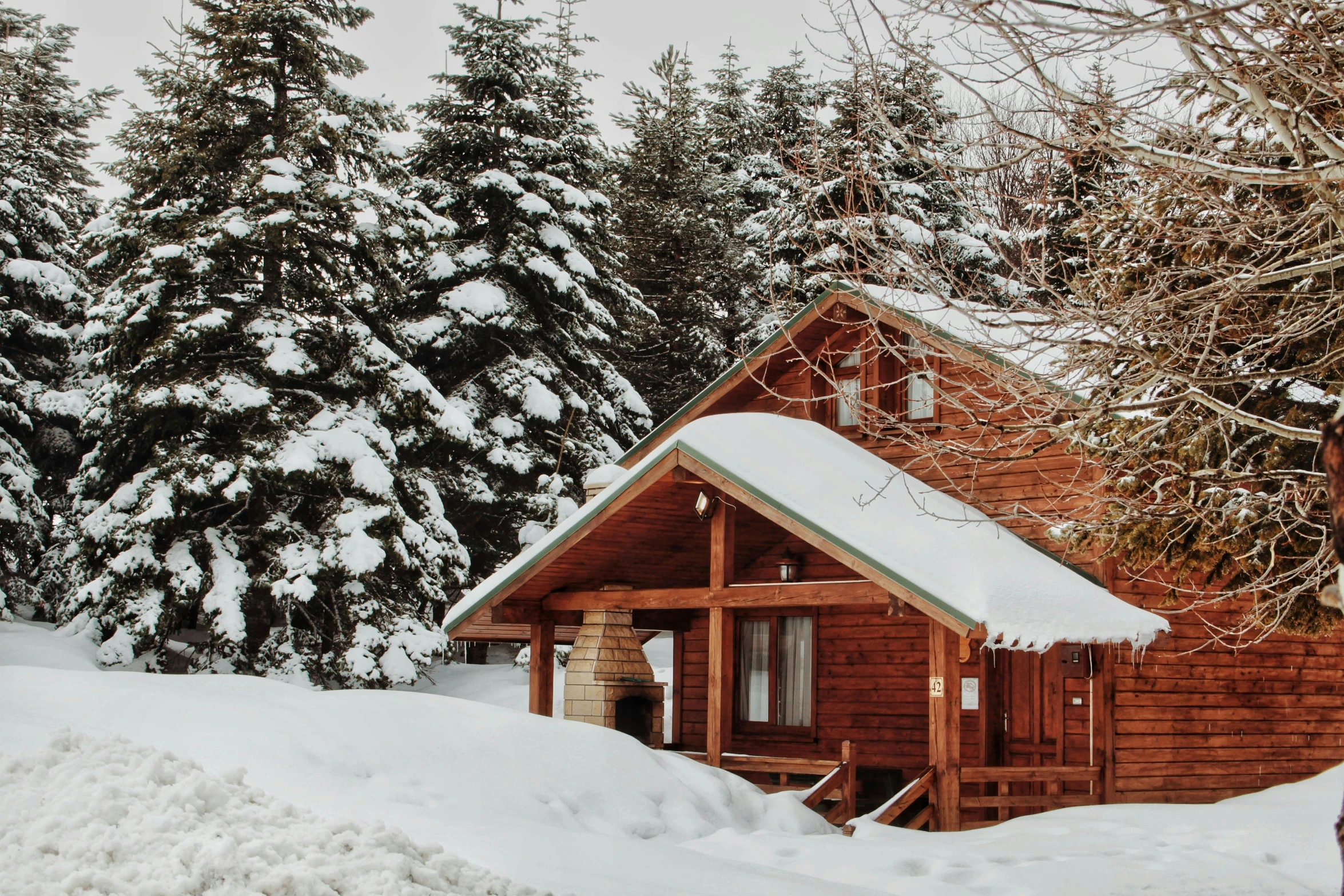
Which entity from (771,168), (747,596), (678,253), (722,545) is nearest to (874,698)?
(747,596)

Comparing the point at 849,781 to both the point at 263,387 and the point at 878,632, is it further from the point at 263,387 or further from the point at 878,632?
the point at 263,387

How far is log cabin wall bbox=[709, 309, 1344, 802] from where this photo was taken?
44.2 ft

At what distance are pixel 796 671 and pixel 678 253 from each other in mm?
17885

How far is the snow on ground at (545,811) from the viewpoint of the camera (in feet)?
23.8

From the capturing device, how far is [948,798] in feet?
38.5

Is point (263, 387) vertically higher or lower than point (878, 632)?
higher

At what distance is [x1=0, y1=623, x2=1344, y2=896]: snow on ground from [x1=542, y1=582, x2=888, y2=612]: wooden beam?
196cm

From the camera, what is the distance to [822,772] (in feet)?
42.5

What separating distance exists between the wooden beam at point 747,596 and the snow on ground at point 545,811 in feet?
6.44

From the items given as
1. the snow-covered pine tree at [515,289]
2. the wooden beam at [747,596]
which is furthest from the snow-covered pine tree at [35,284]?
the wooden beam at [747,596]

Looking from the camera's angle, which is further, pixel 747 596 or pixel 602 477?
pixel 602 477

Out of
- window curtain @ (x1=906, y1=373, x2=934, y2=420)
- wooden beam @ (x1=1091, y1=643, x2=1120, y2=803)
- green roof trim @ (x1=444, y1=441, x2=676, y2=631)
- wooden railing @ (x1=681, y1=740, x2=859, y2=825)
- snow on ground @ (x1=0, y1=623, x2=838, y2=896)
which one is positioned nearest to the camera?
snow on ground @ (x1=0, y1=623, x2=838, y2=896)

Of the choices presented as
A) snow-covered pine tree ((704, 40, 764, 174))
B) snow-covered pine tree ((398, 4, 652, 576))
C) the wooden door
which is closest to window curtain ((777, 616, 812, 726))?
the wooden door

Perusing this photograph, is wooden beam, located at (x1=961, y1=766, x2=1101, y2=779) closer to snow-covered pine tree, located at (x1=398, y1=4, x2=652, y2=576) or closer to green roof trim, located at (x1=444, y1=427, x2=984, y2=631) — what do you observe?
green roof trim, located at (x1=444, y1=427, x2=984, y2=631)
